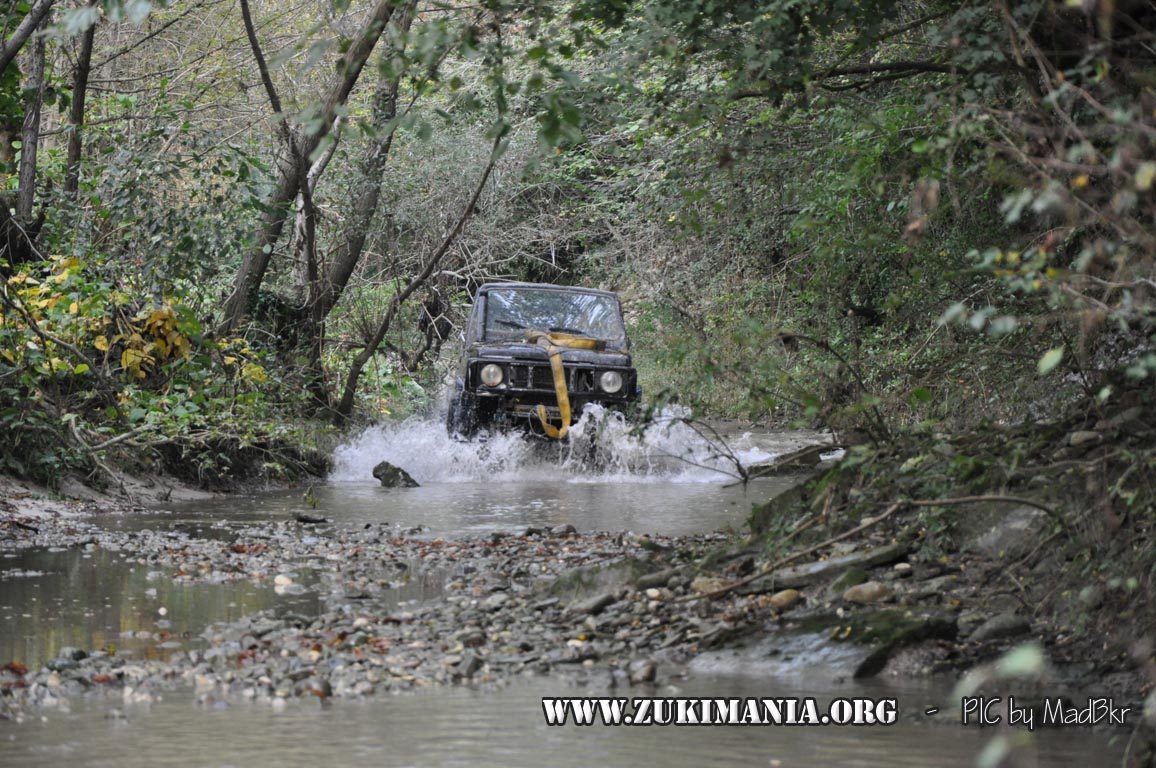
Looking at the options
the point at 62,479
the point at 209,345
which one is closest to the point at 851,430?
the point at 209,345

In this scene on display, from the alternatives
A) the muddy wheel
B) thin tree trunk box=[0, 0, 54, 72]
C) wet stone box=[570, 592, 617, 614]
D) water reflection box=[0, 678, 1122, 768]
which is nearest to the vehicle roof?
the muddy wheel

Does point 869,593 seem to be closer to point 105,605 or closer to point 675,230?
point 105,605

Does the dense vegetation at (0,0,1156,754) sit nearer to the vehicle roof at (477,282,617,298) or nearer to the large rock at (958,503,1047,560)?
the large rock at (958,503,1047,560)

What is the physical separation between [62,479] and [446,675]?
6179 millimetres

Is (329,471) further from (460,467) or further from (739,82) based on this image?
(739,82)

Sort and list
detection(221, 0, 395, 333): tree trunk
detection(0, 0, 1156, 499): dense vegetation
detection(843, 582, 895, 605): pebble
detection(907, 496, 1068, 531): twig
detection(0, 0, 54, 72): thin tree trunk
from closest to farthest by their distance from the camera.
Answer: detection(907, 496, 1068, 531): twig → detection(0, 0, 1156, 499): dense vegetation → detection(843, 582, 895, 605): pebble → detection(0, 0, 54, 72): thin tree trunk → detection(221, 0, 395, 333): tree trunk

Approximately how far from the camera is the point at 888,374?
7969mm

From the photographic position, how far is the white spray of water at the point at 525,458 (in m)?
12.6

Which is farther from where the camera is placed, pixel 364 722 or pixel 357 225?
pixel 357 225

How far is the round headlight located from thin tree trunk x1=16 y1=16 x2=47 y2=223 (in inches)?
167

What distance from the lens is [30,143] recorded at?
35.3 ft

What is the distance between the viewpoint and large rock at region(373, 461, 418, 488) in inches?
471

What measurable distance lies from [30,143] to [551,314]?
17.2 feet

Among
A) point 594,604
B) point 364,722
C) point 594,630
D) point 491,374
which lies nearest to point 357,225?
point 491,374
